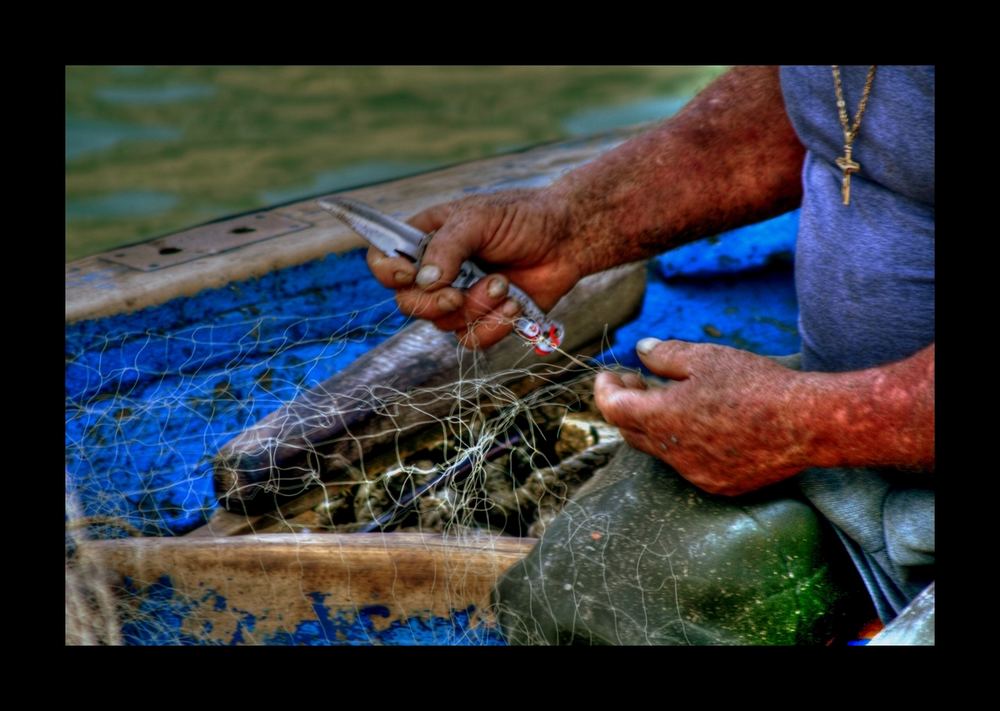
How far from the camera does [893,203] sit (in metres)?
1.34

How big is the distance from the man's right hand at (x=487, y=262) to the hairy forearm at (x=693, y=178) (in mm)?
44

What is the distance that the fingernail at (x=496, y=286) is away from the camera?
1567 millimetres

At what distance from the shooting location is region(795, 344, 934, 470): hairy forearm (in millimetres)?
1202

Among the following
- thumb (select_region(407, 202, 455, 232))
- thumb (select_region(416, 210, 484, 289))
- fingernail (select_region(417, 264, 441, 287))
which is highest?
thumb (select_region(407, 202, 455, 232))

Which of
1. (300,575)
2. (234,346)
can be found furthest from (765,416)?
(234,346)

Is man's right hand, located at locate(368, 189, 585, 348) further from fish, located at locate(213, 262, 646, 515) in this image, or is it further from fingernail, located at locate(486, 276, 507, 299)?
fish, located at locate(213, 262, 646, 515)

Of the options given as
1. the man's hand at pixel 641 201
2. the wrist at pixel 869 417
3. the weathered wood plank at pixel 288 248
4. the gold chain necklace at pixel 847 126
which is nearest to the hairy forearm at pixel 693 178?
the man's hand at pixel 641 201

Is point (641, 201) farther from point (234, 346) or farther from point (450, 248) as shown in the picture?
point (234, 346)

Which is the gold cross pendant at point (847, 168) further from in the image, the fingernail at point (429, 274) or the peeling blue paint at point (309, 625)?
the peeling blue paint at point (309, 625)

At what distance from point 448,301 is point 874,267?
590 millimetres

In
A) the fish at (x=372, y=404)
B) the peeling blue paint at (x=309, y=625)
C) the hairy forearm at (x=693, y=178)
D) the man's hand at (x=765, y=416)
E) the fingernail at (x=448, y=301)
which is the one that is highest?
the hairy forearm at (x=693, y=178)

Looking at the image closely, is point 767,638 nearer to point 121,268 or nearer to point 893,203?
point 893,203

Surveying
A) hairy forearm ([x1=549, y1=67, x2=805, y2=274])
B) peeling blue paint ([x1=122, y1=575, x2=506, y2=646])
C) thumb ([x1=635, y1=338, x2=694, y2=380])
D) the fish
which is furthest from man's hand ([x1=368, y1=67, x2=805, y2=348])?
peeling blue paint ([x1=122, y1=575, x2=506, y2=646])

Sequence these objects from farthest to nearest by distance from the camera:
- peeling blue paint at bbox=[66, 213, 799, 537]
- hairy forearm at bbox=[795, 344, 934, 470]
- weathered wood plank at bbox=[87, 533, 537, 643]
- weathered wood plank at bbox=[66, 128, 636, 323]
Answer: weathered wood plank at bbox=[66, 128, 636, 323] < peeling blue paint at bbox=[66, 213, 799, 537] < weathered wood plank at bbox=[87, 533, 537, 643] < hairy forearm at bbox=[795, 344, 934, 470]
